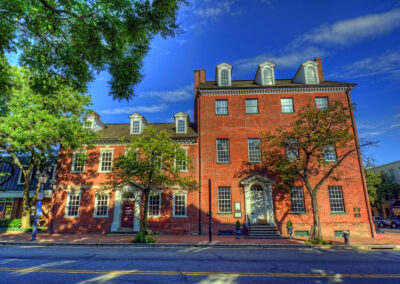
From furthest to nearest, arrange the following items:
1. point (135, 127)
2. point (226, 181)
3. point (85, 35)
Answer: point (135, 127) → point (226, 181) → point (85, 35)

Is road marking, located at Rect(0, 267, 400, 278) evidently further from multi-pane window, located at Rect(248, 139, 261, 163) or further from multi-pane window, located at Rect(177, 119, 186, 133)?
multi-pane window, located at Rect(177, 119, 186, 133)

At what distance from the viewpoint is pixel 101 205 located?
19250 mm

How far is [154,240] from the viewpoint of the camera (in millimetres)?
14016

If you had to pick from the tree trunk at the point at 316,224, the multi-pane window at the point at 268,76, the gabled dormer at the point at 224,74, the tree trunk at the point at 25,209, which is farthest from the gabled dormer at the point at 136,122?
the tree trunk at the point at 316,224

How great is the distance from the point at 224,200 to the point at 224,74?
12.3 metres

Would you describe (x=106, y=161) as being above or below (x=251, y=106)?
below

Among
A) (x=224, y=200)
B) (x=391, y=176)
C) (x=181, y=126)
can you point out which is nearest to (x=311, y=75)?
(x=181, y=126)

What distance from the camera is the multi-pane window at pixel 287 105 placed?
20.2 metres

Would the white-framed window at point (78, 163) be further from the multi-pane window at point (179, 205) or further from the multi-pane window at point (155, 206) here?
the multi-pane window at point (179, 205)

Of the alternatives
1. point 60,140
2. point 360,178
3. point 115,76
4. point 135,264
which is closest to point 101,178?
point 60,140

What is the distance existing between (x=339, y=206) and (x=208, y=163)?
452 inches

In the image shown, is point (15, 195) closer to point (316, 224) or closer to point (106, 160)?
point (106, 160)

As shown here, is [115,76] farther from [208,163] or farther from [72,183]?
[72,183]

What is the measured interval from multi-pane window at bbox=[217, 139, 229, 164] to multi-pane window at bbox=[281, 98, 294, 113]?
20.4 feet
